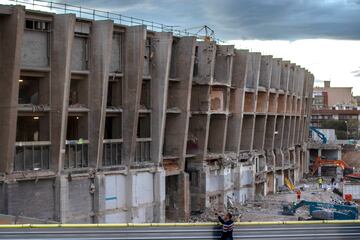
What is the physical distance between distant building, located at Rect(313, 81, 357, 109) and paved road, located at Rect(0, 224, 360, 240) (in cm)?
15293

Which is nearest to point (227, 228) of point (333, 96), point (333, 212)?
point (333, 212)

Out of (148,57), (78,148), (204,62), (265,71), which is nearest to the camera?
(78,148)

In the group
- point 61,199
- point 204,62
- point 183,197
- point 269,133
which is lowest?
Result: point 183,197

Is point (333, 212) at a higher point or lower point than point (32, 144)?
lower

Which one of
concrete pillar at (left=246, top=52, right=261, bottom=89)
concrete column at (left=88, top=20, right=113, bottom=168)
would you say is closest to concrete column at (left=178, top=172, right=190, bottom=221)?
concrete column at (left=88, top=20, right=113, bottom=168)

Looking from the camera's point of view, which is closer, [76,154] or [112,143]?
[76,154]

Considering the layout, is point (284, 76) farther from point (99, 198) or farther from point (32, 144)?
point (32, 144)

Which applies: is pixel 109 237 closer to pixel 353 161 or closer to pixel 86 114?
pixel 86 114

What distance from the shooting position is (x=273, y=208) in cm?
4472

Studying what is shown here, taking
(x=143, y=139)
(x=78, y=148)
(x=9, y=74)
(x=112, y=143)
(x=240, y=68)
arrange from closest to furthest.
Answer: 1. (x=9, y=74)
2. (x=78, y=148)
3. (x=112, y=143)
4. (x=143, y=139)
5. (x=240, y=68)

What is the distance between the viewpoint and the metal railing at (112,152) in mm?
32094

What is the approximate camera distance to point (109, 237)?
45.6ft

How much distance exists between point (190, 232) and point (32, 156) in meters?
15.6

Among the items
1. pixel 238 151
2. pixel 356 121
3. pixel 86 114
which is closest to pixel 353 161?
pixel 238 151
